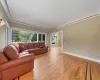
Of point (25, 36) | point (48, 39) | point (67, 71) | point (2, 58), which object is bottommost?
Result: point (67, 71)

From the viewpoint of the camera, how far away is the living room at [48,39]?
7.73ft

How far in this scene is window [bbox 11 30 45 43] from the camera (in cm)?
591

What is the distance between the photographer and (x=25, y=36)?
664 centimetres

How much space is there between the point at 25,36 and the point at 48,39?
2861 mm

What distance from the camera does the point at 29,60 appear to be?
101 inches

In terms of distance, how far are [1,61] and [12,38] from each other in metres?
4.17

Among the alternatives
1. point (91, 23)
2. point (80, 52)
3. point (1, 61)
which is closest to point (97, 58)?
point (80, 52)

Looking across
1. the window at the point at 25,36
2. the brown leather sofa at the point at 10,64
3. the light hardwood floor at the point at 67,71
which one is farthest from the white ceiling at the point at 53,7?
the light hardwood floor at the point at 67,71

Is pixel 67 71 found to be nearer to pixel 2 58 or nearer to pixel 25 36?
pixel 2 58

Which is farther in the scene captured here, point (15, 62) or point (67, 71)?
point (67, 71)

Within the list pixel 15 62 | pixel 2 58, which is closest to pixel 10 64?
pixel 15 62

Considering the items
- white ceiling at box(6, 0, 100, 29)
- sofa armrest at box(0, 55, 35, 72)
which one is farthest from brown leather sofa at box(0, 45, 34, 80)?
white ceiling at box(6, 0, 100, 29)

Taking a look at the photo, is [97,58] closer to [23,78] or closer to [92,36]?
[92,36]

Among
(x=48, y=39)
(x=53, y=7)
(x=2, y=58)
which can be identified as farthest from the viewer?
(x=48, y=39)
